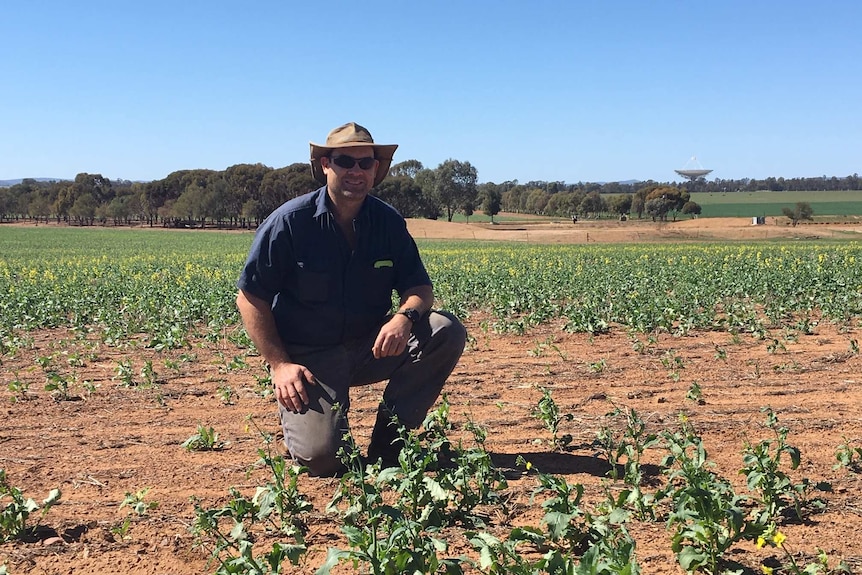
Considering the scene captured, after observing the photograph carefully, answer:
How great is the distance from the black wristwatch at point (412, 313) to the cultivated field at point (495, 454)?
0.64 metres

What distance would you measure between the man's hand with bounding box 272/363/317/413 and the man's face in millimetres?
1113

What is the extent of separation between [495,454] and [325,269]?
A: 1613mm

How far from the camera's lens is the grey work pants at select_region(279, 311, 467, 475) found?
4371 mm

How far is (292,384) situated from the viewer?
415 centimetres

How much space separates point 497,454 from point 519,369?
109 inches

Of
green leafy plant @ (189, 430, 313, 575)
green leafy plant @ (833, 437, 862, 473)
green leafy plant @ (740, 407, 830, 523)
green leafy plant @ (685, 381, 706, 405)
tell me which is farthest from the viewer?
green leafy plant @ (685, 381, 706, 405)

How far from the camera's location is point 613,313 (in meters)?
10.2

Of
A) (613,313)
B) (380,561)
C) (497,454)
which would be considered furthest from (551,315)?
(380,561)

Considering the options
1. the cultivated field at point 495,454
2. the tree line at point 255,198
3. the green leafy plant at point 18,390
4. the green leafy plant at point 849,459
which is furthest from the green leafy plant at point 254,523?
the tree line at point 255,198

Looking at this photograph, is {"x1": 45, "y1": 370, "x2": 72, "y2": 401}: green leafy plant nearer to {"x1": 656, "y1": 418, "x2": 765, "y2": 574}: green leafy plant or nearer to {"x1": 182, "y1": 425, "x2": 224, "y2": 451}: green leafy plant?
{"x1": 182, "y1": 425, "x2": 224, "y2": 451}: green leafy plant

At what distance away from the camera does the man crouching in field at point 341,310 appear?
4.30m

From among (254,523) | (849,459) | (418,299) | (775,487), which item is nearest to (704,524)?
(775,487)

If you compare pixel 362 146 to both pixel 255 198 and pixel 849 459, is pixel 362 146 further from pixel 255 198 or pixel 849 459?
pixel 255 198

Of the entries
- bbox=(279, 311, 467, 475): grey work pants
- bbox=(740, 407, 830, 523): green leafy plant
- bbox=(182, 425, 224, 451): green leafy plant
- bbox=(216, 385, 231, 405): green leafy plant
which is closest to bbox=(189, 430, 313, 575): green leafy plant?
bbox=(279, 311, 467, 475): grey work pants
